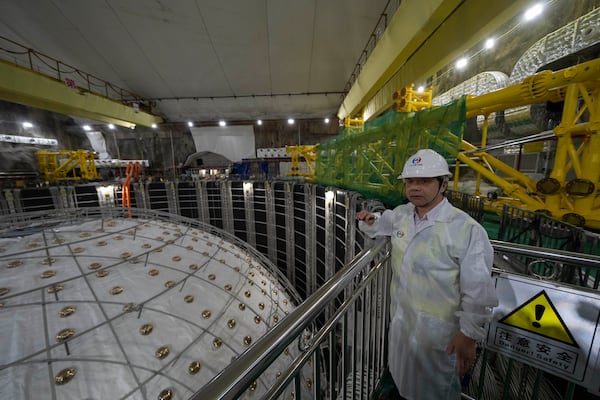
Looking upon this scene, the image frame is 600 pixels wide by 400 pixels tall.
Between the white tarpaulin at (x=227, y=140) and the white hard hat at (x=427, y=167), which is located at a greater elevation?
the white tarpaulin at (x=227, y=140)

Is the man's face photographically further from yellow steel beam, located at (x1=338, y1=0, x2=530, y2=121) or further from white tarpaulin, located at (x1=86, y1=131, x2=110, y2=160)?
white tarpaulin, located at (x1=86, y1=131, x2=110, y2=160)

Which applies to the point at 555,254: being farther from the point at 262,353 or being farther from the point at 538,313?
the point at 262,353

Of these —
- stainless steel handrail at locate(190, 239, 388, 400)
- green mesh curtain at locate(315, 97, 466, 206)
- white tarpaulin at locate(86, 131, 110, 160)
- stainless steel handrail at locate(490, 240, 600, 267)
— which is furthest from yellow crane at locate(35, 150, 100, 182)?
stainless steel handrail at locate(490, 240, 600, 267)

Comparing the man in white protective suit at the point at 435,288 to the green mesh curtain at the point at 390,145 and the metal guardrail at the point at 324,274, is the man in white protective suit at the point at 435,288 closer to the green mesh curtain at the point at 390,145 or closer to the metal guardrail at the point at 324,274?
the metal guardrail at the point at 324,274

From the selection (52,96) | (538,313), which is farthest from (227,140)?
(538,313)

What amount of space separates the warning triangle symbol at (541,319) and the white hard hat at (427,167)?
1023mm

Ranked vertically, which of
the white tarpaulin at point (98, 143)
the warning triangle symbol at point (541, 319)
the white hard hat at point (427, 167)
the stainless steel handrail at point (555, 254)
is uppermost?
the white tarpaulin at point (98, 143)

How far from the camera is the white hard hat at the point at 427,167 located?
1413 mm

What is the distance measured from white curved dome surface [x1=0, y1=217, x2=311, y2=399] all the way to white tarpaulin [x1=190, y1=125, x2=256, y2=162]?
39.4 ft

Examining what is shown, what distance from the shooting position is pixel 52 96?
7691 millimetres

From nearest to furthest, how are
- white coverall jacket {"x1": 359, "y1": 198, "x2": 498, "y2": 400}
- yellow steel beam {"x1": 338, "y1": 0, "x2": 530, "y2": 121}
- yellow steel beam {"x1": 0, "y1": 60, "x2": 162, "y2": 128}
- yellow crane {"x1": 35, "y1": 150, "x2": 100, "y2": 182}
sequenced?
1. white coverall jacket {"x1": 359, "y1": 198, "x2": 498, "y2": 400}
2. yellow steel beam {"x1": 338, "y1": 0, "x2": 530, "y2": 121}
3. yellow steel beam {"x1": 0, "y1": 60, "x2": 162, "y2": 128}
4. yellow crane {"x1": 35, "y1": 150, "x2": 100, "y2": 182}

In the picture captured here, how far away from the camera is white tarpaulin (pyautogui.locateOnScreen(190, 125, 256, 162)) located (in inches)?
612

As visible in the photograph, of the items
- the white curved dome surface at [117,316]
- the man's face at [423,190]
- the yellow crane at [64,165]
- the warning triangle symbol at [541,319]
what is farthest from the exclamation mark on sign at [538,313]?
the yellow crane at [64,165]

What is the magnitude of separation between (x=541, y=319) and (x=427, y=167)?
126cm
